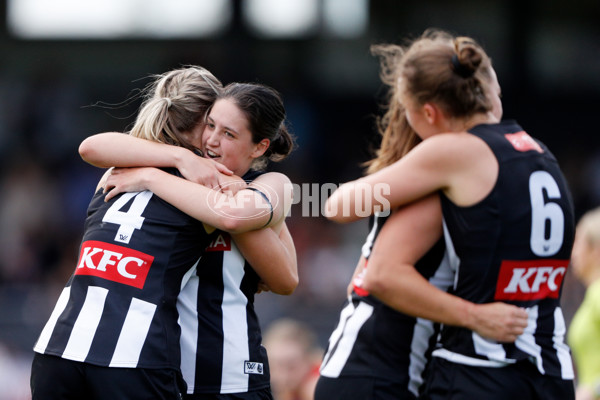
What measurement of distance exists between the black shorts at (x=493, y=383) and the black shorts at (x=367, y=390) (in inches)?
4.0

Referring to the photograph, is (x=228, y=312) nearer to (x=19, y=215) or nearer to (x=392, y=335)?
(x=392, y=335)

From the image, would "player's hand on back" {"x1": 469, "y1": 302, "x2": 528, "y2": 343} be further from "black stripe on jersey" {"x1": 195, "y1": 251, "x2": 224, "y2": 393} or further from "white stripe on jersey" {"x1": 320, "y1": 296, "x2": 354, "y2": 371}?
"black stripe on jersey" {"x1": 195, "y1": 251, "x2": 224, "y2": 393}

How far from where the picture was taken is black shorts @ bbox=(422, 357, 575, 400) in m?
2.52

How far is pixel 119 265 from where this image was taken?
2748 millimetres

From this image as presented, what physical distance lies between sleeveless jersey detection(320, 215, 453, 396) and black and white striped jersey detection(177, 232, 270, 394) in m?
0.37

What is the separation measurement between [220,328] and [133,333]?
0.37 metres

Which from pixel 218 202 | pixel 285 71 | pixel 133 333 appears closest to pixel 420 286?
pixel 218 202

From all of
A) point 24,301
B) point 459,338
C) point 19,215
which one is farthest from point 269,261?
point 19,215

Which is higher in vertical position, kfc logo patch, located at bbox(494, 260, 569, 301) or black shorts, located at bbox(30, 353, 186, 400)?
kfc logo patch, located at bbox(494, 260, 569, 301)

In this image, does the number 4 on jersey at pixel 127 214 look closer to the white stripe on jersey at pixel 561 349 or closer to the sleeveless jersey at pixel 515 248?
the sleeveless jersey at pixel 515 248

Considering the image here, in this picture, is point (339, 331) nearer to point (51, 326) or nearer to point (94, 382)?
point (94, 382)

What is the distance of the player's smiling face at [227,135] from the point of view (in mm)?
2988

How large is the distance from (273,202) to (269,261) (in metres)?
0.22

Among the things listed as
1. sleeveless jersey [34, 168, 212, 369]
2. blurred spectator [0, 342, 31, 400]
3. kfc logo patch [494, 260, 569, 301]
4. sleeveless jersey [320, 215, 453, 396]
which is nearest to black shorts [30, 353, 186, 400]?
sleeveless jersey [34, 168, 212, 369]
